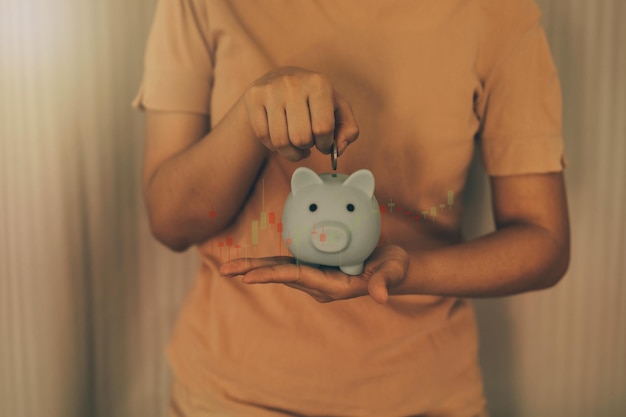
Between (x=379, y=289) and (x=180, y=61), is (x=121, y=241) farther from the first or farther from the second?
(x=379, y=289)

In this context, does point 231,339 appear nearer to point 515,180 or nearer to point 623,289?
point 515,180

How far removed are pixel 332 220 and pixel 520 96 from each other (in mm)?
242

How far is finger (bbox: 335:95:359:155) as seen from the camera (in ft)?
1.26

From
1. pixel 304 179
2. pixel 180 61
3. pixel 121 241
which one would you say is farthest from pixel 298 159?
pixel 121 241

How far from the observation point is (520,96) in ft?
1.69

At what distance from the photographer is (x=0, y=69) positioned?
539 millimetres

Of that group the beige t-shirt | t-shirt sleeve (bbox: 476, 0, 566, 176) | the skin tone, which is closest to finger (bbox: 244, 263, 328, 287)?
the skin tone

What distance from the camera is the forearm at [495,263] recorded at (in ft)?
1.55

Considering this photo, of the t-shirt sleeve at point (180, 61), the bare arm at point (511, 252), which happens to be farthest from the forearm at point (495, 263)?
the t-shirt sleeve at point (180, 61)

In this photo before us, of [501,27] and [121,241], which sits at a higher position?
[501,27]

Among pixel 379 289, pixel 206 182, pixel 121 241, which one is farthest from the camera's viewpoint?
pixel 121 241

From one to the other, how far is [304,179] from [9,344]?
0.39 m

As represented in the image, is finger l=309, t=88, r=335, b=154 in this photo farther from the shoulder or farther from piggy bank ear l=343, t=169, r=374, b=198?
the shoulder

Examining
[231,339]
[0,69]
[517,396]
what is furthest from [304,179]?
[517,396]
